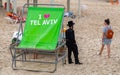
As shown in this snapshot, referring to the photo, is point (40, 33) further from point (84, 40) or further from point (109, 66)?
point (84, 40)

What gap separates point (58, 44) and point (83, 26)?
670 cm

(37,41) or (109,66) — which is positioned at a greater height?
(37,41)

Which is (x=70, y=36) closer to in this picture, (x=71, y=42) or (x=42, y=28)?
(x=71, y=42)

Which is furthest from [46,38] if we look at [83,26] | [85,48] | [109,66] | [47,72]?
[83,26]

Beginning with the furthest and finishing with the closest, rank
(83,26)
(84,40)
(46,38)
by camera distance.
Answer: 1. (83,26)
2. (84,40)
3. (46,38)

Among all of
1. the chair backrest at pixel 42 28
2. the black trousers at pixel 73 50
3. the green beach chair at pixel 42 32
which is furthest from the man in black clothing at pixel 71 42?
the chair backrest at pixel 42 28

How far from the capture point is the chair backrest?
819cm

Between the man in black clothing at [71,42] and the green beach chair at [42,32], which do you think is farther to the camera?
the man in black clothing at [71,42]

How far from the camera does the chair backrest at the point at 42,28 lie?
819 centimetres

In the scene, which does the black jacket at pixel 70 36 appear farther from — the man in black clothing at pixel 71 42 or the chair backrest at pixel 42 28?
the chair backrest at pixel 42 28

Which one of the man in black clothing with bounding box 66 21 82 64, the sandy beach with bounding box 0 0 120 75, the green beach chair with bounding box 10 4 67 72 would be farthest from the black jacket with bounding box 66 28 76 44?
the sandy beach with bounding box 0 0 120 75

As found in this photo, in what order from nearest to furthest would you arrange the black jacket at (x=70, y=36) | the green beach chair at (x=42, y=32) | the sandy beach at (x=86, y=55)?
1. the sandy beach at (x=86, y=55)
2. the green beach chair at (x=42, y=32)
3. the black jacket at (x=70, y=36)

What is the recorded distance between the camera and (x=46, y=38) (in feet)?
27.2

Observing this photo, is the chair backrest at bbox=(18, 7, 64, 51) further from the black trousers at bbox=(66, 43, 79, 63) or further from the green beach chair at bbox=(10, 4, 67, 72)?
the black trousers at bbox=(66, 43, 79, 63)
